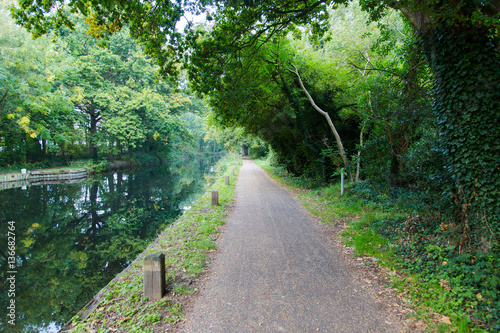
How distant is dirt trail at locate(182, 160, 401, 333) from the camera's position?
2.96 metres

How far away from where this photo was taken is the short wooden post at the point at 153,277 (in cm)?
351

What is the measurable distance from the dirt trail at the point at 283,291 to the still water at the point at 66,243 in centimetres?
288

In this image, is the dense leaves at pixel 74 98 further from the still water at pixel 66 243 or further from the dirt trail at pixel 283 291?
the dirt trail at pixel 283 291

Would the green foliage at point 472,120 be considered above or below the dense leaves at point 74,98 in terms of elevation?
below

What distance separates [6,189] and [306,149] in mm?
19404

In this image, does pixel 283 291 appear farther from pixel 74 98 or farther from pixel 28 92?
pixel 74 98

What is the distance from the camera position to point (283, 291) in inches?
144

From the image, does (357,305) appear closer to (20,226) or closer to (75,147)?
(20,226)

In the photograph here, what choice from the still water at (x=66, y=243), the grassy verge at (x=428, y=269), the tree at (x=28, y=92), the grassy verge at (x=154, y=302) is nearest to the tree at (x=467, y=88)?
the grassy verge at (x=428, y=269)

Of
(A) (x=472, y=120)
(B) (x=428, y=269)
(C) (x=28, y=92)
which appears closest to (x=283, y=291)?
(B) (x=428, y=269)

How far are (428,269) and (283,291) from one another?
2.29 meters

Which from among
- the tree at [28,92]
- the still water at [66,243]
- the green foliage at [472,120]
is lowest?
the still water at [66,243]

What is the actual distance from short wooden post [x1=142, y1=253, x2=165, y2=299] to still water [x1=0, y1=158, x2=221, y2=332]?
2039 millimetres

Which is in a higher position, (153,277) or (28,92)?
(28,92)
